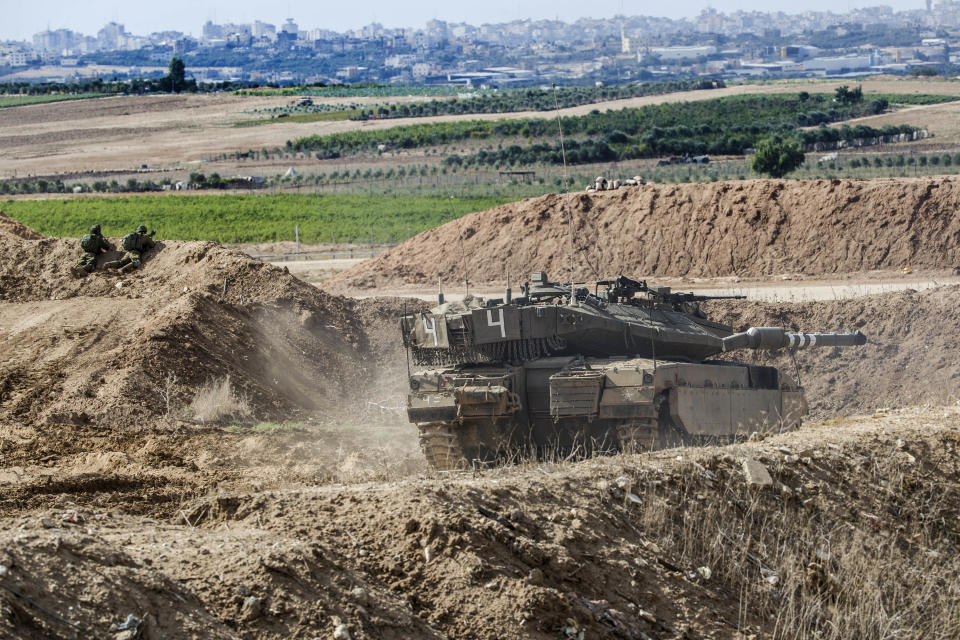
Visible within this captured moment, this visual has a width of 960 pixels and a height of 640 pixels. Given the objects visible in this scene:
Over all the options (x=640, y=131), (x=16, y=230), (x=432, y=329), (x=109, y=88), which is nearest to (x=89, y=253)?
(x=16, y=230)

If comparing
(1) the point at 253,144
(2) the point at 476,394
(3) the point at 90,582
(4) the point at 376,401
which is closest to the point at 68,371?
(4) the point at 376,401

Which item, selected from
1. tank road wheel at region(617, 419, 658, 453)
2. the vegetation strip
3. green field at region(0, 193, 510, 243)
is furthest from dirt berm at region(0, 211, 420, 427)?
the vegetation strip

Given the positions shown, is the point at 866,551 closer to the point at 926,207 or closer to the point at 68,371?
the point at 68,371

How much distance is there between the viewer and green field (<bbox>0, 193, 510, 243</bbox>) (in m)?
50.5

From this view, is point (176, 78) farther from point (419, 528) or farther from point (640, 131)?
point (419, 528)

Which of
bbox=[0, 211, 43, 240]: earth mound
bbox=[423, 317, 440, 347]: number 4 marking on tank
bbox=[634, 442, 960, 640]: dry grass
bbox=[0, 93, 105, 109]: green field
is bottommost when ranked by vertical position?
bbox=[634, 442, 960, 640]: dry grass

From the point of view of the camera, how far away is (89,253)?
27141 mm

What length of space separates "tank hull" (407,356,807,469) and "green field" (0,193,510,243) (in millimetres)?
29941

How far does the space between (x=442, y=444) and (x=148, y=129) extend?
94726 mm

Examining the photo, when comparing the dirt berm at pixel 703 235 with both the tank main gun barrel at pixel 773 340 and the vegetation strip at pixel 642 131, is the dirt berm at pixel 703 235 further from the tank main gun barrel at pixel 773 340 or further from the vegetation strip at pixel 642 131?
the vegetation strip at pixel 642 131

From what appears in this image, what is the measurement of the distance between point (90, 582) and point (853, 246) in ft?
101

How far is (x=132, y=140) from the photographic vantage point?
323ft

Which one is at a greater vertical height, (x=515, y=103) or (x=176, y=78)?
(x=176, y=78)

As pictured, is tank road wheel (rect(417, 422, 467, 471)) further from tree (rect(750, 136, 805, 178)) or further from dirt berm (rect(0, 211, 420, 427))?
tree (rect(750, 136, 805, 178))
